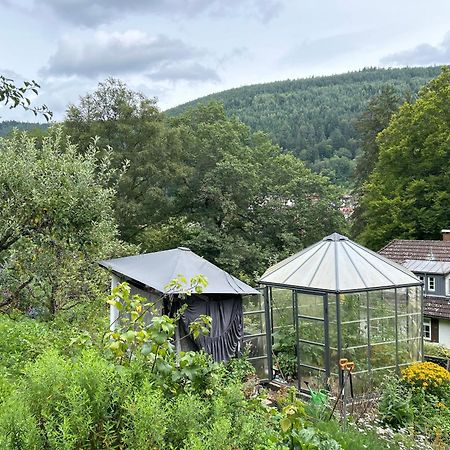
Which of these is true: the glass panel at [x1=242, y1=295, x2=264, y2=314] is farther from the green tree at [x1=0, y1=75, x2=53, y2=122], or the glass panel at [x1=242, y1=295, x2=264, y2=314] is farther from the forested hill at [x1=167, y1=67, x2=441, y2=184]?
the forested hill at [x1=167, y1=67, x2=441, y2=184]

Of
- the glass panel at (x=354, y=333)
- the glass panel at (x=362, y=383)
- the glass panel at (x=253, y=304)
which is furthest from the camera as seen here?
the glass panel at (x=253, y=304)

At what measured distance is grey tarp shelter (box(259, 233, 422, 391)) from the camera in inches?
340

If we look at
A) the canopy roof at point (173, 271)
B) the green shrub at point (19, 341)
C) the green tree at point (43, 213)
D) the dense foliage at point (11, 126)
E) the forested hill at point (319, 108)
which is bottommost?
the green shrub at point (19, 341)

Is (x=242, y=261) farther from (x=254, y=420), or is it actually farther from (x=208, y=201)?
(x=254, y=420)

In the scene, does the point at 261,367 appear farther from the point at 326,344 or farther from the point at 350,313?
the point at 350,313

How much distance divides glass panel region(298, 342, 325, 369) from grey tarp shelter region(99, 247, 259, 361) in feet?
4.75

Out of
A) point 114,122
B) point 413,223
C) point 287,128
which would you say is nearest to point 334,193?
point 413,223

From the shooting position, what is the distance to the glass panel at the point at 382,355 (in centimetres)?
878

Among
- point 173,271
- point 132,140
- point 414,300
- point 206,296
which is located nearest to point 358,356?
point 414,300

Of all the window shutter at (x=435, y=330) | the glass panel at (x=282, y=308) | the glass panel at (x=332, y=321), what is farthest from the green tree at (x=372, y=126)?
the glass panel at (x=332, y=321)

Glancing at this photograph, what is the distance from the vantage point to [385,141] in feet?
77.8

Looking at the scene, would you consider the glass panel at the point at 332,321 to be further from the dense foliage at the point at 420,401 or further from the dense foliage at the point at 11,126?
the dense foliage at the point at 11,126

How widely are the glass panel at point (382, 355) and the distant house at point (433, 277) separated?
7668mm

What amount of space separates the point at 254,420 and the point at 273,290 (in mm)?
8026
